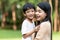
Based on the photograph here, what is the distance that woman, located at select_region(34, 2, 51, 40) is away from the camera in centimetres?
321

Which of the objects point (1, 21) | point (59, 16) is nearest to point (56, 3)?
point (59, 16)

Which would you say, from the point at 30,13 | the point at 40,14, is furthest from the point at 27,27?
the point at 40,14

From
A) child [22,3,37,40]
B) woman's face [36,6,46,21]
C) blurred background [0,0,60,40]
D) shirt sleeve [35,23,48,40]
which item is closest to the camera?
shirt sleeve [35,23,48,40]

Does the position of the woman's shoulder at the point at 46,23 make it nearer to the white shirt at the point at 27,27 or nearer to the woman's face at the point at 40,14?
the woman's face at the point at 40,14

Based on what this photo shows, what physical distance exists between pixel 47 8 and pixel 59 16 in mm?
27382

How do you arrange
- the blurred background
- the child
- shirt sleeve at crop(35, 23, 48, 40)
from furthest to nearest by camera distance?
the blurred background < the child < shirt sleeve at crop(35, 23, 48, 40)

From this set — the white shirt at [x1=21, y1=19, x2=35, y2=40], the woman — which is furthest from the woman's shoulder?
the white shirt at [x1=21, y1=19, x2=35, y2=40]

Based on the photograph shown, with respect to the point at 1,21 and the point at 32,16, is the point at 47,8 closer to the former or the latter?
the point at 32,16

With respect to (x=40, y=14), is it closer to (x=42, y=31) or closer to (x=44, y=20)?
(x=44, y=20)

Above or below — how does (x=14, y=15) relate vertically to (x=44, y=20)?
below

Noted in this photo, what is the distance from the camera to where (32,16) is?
3.77 m

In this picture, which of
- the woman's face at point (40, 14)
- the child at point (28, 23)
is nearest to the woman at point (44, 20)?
the woman's face at point (40, 14)

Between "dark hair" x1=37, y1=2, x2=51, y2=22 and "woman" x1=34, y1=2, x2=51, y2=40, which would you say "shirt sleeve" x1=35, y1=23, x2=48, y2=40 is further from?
"dark hair" x1=37, y1=2, x2=51, y2=22

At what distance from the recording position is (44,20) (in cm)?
328
